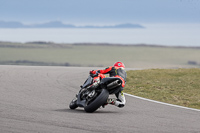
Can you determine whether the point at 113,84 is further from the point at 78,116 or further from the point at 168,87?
the point at 168,87

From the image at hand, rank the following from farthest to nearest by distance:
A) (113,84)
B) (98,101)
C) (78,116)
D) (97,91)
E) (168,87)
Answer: (168,87) < (97,91) < (113,84) < (98,101) < (78,116)

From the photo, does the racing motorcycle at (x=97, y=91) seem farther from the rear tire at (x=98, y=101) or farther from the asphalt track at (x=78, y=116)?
the asphalt track at (x=78, y=116)

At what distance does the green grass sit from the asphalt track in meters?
1.74

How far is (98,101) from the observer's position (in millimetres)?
11000

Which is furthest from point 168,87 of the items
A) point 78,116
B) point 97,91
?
point 78,116

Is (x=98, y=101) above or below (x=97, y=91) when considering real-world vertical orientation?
below

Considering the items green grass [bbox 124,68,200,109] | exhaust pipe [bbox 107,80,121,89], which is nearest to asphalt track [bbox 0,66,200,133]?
exhaust pipe [bbox 107,80,121,89]

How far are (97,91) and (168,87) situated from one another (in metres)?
8.61

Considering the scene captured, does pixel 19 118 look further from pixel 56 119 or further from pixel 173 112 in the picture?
pixel 173 112

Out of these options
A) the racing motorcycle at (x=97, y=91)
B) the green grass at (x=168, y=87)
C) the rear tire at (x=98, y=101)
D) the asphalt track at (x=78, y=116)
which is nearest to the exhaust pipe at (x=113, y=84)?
the racing motorcycle at (x=97, y=91)

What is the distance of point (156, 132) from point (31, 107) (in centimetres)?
447

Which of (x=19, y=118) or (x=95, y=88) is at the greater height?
(x=95, y=88)

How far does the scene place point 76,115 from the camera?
35.5ft

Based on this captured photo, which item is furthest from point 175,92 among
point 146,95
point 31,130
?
point 31,130
